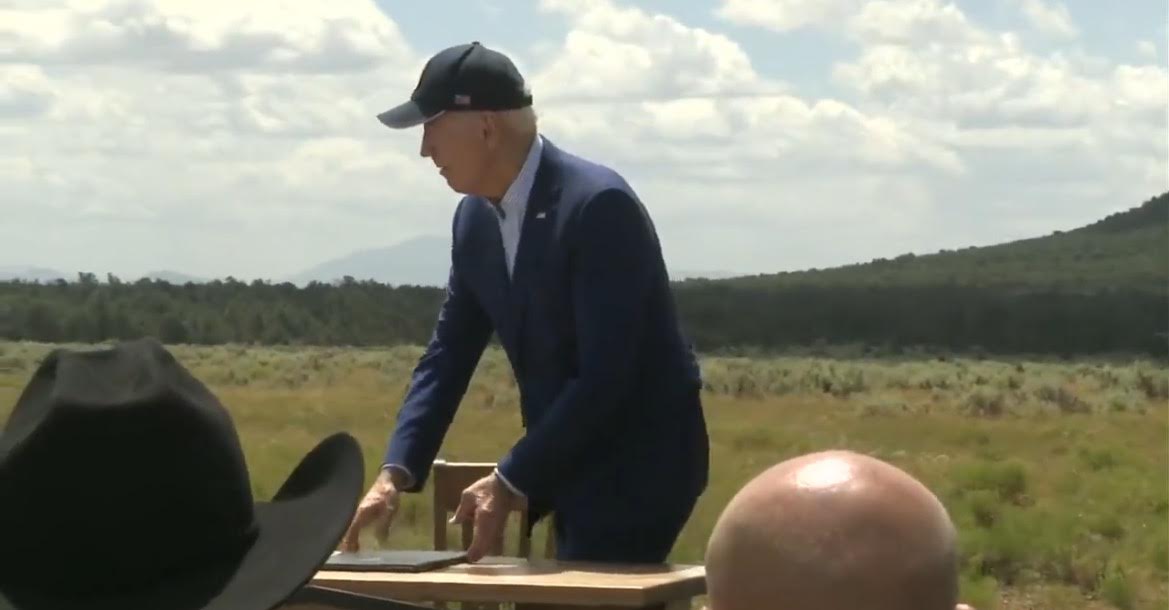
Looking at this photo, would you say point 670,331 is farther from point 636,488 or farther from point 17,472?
point 17,472

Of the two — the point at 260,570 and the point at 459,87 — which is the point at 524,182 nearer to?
the point at 459,87

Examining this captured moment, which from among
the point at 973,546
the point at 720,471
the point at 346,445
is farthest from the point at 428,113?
the point at 720,471

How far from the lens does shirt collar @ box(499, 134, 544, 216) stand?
409 centimetres

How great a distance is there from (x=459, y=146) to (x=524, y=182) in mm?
162

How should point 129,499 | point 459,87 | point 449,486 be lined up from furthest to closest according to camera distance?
point 449,486 → point 459,87 → point 129,499

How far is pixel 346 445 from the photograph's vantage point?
9.00 ft

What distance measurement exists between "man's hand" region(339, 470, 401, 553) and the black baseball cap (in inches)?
28.9

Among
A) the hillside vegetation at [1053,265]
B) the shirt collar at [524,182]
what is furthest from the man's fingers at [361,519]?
the hillside vegetation at [1053,265]

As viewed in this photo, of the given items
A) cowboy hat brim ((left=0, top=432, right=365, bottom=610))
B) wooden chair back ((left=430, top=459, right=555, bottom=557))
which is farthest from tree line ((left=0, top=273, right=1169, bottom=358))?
cowboy hat brim ((left=0, top=432, right=365, bottom=610))

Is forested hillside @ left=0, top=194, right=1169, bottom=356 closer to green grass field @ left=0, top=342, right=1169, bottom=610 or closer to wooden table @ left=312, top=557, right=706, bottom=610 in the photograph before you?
green grass field @ left=0, top=342, right=1169, bottom=610

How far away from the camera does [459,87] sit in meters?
3.95

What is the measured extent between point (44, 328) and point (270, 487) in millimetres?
50595

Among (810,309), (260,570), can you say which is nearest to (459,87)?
(260,570)

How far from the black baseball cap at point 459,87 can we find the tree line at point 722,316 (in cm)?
6091
